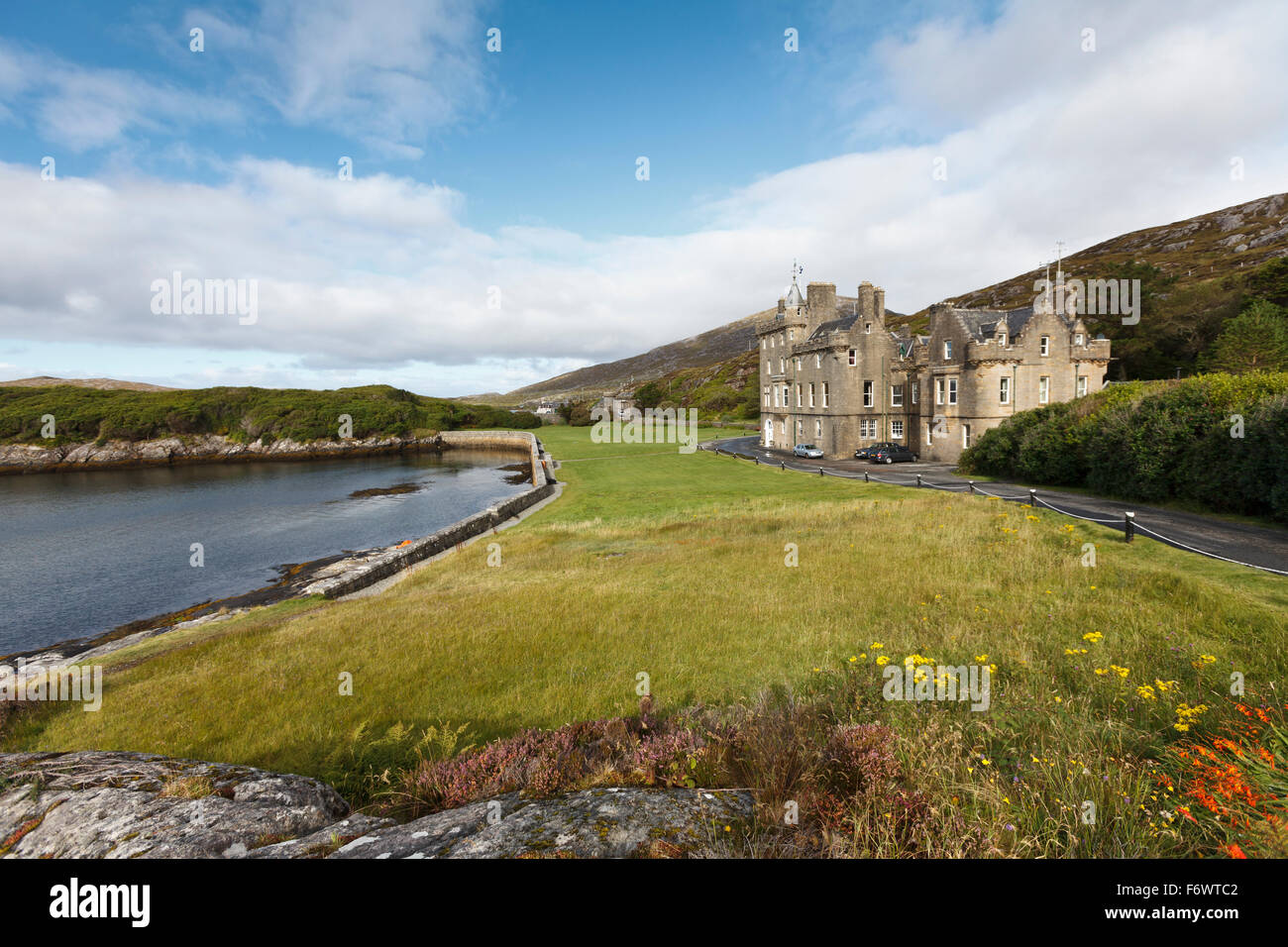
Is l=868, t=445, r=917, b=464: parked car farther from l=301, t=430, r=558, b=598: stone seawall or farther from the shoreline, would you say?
the shoreline

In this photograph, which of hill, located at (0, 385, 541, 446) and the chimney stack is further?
hill, located at (0, 385, 541, 446)

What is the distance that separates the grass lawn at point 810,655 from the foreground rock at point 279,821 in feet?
6.54

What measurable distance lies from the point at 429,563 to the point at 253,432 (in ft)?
307

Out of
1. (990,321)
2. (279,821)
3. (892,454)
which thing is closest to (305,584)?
(279,821)

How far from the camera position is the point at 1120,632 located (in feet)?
29.9

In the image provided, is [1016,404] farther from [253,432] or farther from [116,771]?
[253,432]

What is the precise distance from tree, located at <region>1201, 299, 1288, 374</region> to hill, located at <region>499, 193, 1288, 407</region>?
31.3 ft

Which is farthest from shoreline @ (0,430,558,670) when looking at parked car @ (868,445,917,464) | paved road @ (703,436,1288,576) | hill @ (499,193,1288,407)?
hill @ (499,193,1288,407)

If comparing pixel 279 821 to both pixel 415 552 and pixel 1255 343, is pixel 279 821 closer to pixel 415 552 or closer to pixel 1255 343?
pixel 415 552

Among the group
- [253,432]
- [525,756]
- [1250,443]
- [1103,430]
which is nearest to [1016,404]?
[1103,430]

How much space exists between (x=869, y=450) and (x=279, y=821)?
45.4 m

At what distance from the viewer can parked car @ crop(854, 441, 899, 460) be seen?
144 ft

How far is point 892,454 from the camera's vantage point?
43.2 metres

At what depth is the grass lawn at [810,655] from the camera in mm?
5027
